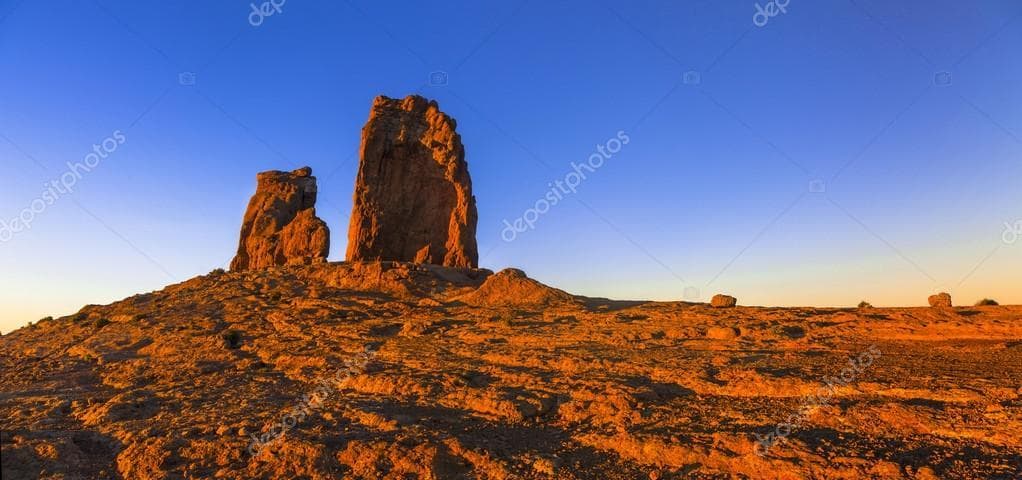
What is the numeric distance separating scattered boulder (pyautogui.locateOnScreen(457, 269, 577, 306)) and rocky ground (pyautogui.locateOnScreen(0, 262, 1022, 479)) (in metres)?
4.01

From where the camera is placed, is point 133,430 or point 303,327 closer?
point 133,430

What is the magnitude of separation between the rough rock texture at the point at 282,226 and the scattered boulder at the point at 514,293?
66.1ft

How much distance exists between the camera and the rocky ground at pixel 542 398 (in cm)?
916

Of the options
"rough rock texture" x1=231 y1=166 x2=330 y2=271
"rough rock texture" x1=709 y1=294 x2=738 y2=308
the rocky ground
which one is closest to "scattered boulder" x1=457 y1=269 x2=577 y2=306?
the rocky ground

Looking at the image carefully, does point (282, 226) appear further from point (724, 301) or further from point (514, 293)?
point (724, 301)

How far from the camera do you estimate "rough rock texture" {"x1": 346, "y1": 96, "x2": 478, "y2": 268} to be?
1773 inches

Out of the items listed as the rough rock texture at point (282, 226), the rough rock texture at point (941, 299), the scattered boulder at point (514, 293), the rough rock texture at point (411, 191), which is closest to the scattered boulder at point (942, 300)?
the rough rock texture at point (941, 299)

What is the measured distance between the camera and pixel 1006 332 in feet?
54.1

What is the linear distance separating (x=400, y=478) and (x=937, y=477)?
27.7ft

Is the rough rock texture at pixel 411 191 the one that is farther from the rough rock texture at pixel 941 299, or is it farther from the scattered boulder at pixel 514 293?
the rough rock texture at pixel 941 299

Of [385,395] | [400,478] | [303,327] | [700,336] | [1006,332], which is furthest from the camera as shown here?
[303,327]

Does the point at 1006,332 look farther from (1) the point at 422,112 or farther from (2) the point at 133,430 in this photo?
(1) the point at 422,112

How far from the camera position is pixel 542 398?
12.7m

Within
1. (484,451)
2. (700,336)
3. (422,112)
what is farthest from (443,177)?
(484,451)
